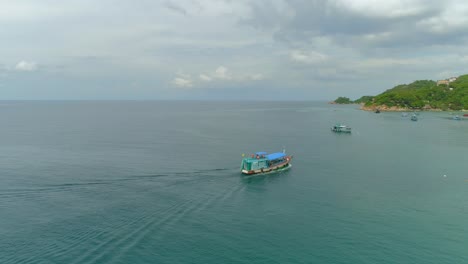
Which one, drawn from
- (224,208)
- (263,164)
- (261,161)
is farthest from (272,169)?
(224,208)

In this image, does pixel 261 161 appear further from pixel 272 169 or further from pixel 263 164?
pixel 272 169

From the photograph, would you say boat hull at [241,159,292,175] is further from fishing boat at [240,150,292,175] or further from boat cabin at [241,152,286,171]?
boat cabin at [241,152,286,171]

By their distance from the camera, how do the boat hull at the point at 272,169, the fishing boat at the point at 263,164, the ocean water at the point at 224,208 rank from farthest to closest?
the fishing boat at the point at 263,164, the boat hull at the point at 272,169, the ocean water at the point at 224,208

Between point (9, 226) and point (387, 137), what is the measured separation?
14204 centimetres

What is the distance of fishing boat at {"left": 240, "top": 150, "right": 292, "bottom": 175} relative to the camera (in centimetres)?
7794

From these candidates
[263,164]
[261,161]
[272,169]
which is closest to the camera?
[261,161]

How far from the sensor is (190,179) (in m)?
72.0

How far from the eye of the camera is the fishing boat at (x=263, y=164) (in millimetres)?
77938

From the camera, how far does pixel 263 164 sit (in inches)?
3209

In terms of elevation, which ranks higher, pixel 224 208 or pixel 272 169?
pixel 272 169

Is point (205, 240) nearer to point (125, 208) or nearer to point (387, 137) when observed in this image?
point (125, 208)

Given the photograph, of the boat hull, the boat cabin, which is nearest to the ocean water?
the boat hull

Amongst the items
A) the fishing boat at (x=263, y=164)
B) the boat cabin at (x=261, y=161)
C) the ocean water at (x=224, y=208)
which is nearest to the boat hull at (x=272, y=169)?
the fishing boat at (x=263, y=164)

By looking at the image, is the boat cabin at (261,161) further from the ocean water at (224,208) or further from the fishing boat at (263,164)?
the ocean water at (224,208)
